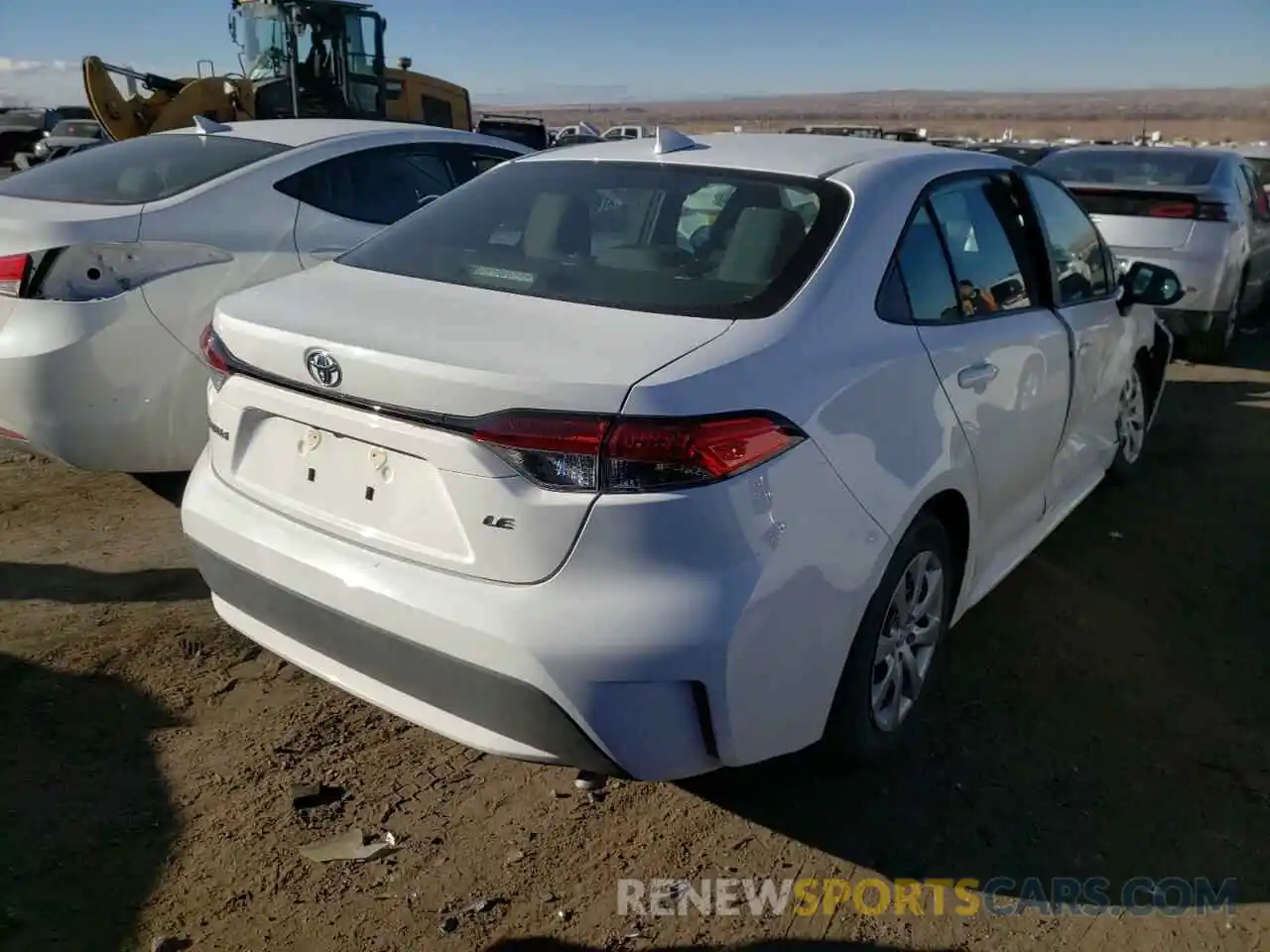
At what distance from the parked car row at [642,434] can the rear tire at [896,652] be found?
0.04ft

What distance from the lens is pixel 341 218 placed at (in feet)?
15.7

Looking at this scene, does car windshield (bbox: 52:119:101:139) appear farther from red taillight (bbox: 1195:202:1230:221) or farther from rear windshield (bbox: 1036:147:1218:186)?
red taillight (bbox: 1195:202:1230:221)

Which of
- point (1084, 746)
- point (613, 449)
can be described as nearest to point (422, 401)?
point (613, 449)

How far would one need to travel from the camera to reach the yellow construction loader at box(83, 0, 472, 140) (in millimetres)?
12617

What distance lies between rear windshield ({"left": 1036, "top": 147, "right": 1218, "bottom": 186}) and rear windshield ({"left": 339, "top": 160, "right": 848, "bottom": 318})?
640 centimetres

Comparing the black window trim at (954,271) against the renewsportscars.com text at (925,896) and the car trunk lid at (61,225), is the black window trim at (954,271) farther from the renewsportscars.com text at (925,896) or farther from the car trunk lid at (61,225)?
the car trunk lid at (61,225)

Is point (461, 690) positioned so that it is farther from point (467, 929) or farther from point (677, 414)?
point (677, 414)

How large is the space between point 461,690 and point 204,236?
2739mm

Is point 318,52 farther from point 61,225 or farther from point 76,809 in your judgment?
point 76,809

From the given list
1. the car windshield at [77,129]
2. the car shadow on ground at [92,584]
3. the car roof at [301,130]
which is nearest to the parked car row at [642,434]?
the car shadow on ground at [92,584]

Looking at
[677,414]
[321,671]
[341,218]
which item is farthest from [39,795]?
[341,218]

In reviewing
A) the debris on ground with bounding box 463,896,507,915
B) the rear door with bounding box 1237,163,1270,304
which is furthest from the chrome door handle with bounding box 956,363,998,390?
the rear door with bounding box 1237,163,1270,304

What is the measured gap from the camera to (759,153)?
3195mm

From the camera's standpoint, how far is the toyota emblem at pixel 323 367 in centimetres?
238
